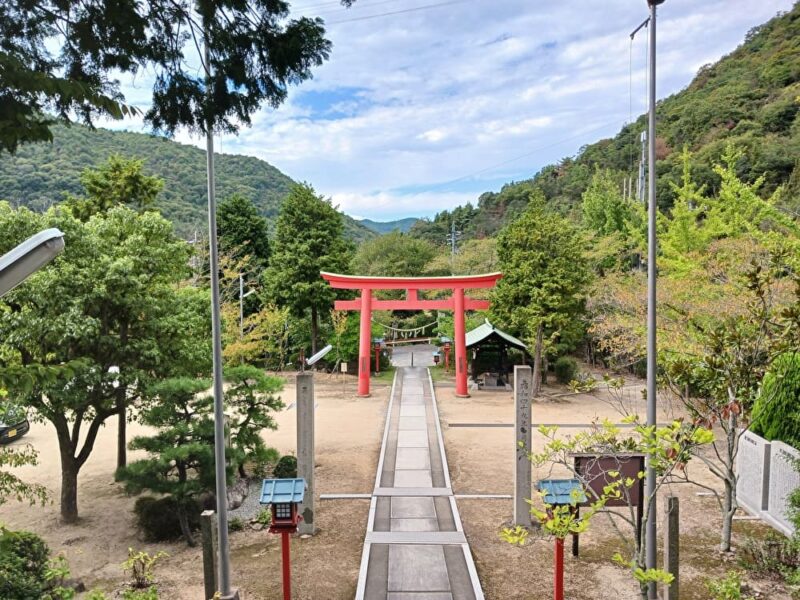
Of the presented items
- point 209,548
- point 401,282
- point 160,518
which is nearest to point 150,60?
point 209,548

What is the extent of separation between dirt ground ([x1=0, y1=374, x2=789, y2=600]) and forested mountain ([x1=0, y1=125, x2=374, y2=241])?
7.37 m

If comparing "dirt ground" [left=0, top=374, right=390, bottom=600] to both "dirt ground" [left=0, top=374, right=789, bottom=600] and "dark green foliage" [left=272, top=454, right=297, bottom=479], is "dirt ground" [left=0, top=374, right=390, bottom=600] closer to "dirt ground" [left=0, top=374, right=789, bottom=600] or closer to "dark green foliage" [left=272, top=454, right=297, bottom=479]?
"dirt ground" [left=0, top=374, right=789, bottom=600]

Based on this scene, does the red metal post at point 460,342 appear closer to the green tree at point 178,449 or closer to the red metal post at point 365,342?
the red metal post at point 365,342

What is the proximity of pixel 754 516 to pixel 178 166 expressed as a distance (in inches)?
1571

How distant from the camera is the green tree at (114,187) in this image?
14664 mm

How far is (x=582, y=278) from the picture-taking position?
19.0 metres

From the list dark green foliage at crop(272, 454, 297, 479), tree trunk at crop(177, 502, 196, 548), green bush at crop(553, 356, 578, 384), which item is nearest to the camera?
tree trunk at crop(177, 502, 196, 548)

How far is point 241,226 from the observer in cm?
2967

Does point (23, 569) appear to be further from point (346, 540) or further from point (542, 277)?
point (542, 277)

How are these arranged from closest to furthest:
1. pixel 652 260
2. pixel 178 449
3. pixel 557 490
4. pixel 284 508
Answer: pixel 652 260 < pixel 284 508 < pixel 557 490 < pixel 178 449

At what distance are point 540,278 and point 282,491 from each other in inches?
541

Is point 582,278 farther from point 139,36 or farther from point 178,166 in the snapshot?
point 178,166

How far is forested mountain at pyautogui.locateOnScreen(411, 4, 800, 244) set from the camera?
31.8m

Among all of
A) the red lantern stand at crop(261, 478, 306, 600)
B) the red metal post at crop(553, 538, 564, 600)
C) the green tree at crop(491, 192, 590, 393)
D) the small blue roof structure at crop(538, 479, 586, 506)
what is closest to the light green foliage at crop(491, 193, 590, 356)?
the green tree at crop(491, 192, 590, 393)
